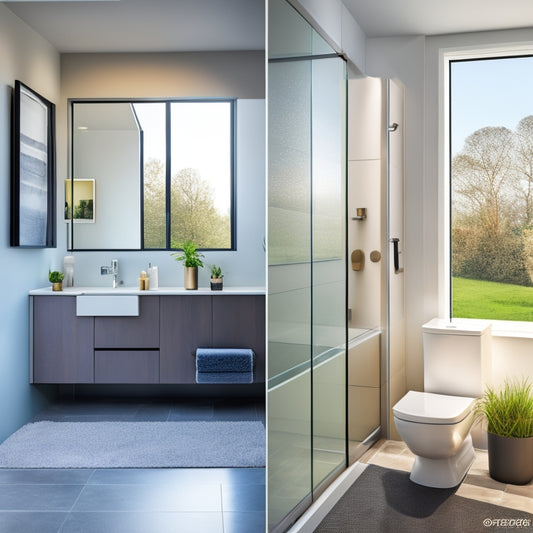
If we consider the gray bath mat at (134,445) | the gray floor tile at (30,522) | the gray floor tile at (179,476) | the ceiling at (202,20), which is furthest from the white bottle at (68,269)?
the gray floor tile at (30,522)

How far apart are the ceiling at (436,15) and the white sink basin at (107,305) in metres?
2.40

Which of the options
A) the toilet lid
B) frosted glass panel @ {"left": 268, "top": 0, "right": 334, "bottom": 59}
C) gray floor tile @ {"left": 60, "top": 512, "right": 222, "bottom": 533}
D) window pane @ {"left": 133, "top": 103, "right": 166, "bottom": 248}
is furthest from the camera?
window pane @ {"left": 133, "top": 103, "right": 166, "bottom": 248}

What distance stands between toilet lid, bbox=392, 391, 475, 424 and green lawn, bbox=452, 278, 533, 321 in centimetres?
86

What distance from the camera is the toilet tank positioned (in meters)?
3.58

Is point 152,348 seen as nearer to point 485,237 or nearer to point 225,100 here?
point 225,100

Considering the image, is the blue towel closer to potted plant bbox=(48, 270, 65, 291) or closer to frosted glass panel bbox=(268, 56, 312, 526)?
potted plant bbox=(48, 270, 65, 291)

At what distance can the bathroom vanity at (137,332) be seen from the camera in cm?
437

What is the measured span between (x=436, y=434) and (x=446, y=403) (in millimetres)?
302

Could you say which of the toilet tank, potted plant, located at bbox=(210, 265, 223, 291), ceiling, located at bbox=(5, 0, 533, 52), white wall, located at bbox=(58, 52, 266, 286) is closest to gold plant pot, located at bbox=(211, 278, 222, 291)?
potted plant, located at bbox=(210, 265, 223, 291)

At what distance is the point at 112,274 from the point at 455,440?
9.38 feet

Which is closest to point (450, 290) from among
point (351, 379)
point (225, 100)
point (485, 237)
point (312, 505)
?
point (485, 237)

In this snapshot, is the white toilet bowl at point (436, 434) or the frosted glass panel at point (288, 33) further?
the white toilet bowl at point (436, 434)

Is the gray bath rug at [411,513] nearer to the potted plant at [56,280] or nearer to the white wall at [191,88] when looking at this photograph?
the white wall at [191,88]

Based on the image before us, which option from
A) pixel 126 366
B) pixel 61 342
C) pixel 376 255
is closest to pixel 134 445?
pixel 126 366
